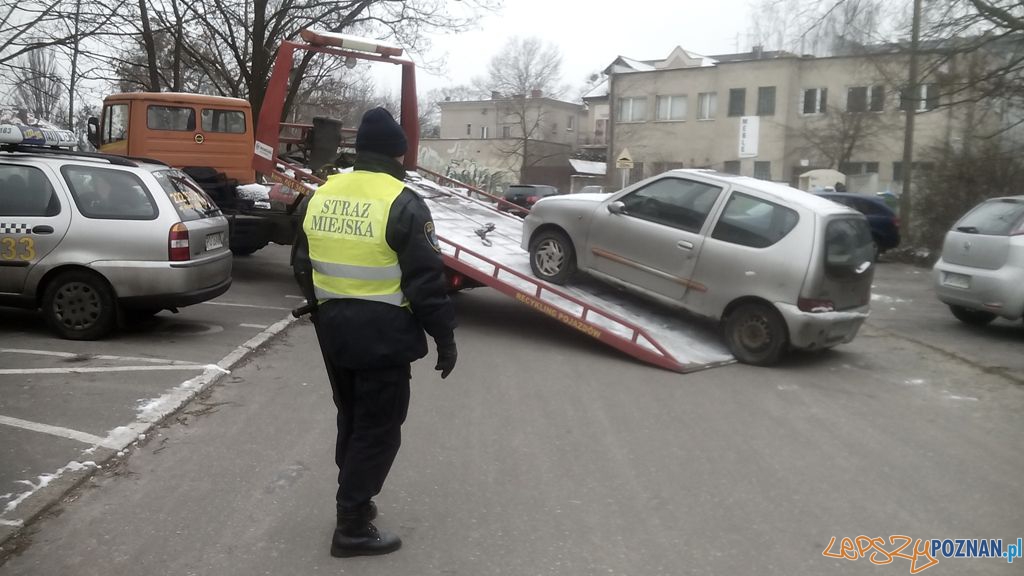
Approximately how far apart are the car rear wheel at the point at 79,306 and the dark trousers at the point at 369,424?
16.5 feet

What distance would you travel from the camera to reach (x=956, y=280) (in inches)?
417

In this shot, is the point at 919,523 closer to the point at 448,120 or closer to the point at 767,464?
the point at 767,464

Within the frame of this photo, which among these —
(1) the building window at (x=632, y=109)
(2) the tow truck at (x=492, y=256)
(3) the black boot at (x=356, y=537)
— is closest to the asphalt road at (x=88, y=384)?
(3) the black boot at (x=356, y=537)

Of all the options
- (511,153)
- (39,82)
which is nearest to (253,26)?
(39,82)

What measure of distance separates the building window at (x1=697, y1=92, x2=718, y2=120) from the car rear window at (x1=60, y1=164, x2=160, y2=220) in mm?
38482

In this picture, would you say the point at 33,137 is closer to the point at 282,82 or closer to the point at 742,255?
the point at 282,82

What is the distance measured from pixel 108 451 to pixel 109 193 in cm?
383

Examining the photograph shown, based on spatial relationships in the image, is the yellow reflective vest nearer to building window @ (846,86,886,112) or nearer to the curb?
the curb

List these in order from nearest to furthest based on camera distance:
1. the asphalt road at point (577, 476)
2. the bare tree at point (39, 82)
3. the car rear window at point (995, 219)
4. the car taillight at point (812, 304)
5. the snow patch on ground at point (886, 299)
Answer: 1. the asphalt road at point (577, 476)
2. the car taillight at point (812, 304)
3. the car rear window at point (995, 219)
4. the snow patch on ground at point (886, 299)
5. the bare tree at point (39, 82)

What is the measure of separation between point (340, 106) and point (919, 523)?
30.0 m

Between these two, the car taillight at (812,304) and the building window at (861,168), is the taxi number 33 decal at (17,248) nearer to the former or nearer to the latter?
the car taillight at (812,304)

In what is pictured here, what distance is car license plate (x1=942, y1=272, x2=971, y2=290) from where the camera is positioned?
34.1 ft

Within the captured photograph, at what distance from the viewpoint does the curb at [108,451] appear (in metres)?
4.22

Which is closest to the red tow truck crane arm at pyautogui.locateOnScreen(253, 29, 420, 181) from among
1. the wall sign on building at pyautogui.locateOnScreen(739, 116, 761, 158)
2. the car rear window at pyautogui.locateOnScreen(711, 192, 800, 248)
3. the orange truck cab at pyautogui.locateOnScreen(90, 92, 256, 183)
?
the orange truck cab at pyautogui.locateOnScreen(90, 92, 256, 183)
